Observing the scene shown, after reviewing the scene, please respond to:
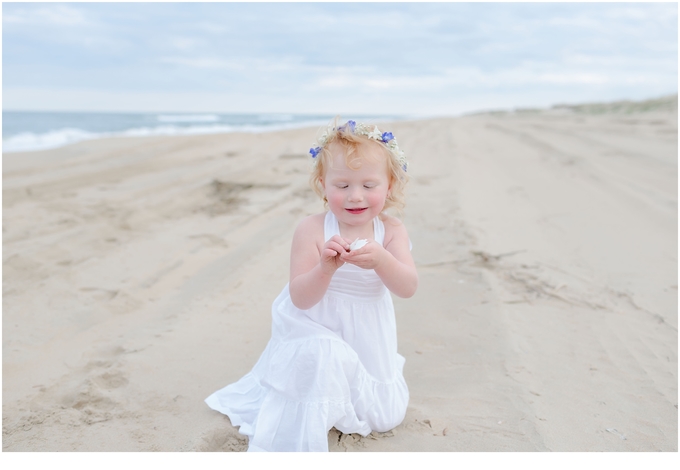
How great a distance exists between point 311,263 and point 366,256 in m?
0.36

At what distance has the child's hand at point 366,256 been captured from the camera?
2.11 metres

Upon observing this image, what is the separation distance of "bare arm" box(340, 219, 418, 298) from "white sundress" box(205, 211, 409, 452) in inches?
3.1

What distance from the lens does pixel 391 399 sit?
2.53 meters

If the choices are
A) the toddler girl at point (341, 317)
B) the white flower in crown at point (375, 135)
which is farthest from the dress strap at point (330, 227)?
the white flower in crown at point (375, 135)

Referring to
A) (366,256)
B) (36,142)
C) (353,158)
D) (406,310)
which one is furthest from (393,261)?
(36,142)

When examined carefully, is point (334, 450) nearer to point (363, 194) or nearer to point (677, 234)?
point (363, 194)

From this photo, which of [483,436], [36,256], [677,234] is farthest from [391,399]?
[677,234]

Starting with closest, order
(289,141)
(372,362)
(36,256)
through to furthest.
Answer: (372,362) < (36,256) < (289,141)

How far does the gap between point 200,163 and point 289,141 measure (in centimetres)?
393

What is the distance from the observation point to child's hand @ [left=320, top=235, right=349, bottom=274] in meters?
2.11

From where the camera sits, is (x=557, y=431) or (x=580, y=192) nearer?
(x=557, y=431)

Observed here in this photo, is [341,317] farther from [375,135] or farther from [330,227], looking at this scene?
[375,135]

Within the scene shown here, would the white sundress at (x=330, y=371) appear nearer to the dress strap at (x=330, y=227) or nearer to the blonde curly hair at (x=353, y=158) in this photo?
the dress strap at (x=330, y=227)

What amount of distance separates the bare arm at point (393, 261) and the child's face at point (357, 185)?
0.20 metres
